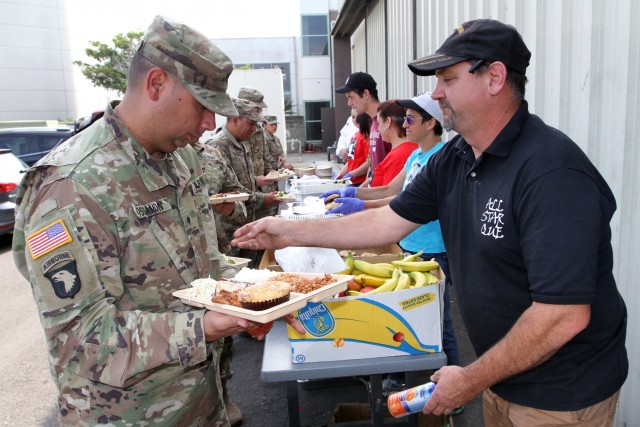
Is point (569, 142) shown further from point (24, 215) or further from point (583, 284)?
point (24, 215)

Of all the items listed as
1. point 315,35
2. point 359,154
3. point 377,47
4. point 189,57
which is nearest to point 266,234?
point 189,57

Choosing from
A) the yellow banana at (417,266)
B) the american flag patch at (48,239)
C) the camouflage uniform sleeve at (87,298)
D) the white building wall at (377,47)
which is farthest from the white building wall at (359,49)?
the american flag patch at (48,239)

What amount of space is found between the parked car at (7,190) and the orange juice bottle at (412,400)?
30.7 feet

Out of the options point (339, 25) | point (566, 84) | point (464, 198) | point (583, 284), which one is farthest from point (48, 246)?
point (339, 25)

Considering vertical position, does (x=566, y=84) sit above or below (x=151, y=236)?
above

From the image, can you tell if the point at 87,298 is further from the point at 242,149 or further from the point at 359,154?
the point at 359,154

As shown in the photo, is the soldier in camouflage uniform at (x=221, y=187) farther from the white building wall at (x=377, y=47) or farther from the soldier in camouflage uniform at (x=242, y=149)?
the white building wall at (x=377, y=47)

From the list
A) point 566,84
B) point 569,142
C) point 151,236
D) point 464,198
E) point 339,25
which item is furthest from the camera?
point 339,25

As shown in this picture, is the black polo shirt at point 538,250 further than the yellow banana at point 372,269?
No

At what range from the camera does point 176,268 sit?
1881 mm

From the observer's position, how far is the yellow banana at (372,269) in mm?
2805

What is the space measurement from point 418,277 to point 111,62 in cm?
3732

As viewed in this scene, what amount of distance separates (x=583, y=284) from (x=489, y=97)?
0.73 meters

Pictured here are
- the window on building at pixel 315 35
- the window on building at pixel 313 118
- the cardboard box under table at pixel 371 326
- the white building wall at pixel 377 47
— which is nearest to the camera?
the cardboard box under table at pixel 371 326
